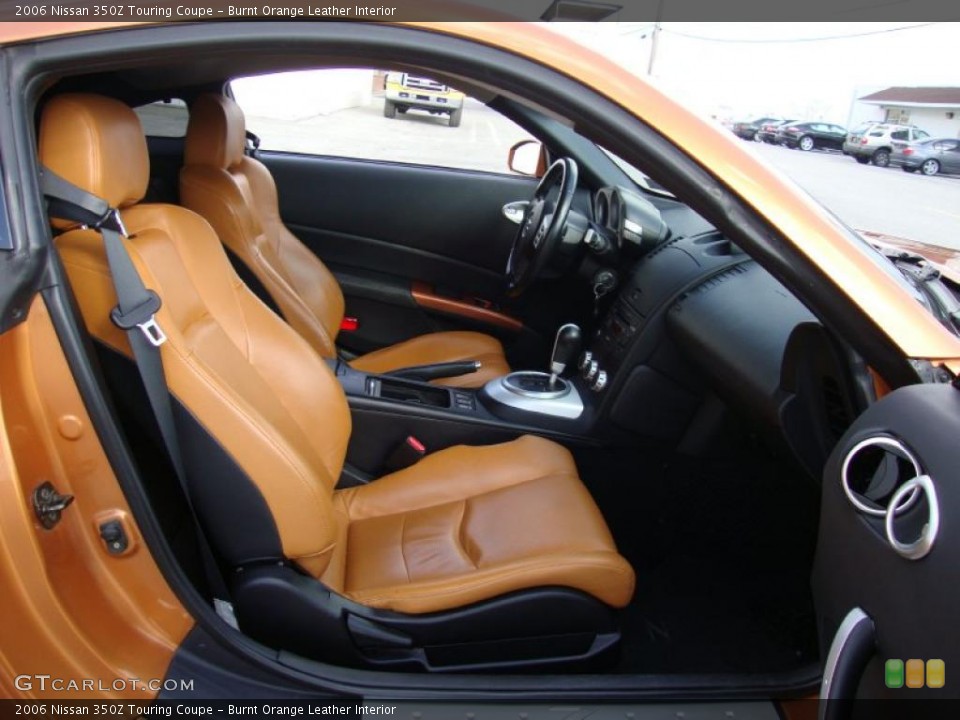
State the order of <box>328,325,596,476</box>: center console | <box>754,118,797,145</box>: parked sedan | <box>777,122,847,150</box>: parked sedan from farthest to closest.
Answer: <box>754,118,797,145</box>: parked sedan → <box>777,122,847,150</box>: parked sedan → <box>328,325,596,476</box>: center console

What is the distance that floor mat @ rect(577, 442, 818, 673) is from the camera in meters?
1.71

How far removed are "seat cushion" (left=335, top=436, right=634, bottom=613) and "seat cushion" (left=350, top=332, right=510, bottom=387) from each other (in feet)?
2.49

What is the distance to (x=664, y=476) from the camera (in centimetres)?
197

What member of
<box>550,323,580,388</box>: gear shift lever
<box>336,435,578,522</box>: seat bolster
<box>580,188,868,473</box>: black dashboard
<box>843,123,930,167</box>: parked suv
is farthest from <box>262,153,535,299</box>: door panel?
<box>843,123,930,167</box>: parked suv

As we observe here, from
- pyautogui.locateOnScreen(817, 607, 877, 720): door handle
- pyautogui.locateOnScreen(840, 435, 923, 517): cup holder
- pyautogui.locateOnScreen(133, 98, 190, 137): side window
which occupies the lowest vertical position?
pyautogui.locateOnScreen(817, 607, 877, 720): door handle

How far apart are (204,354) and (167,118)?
143 cm

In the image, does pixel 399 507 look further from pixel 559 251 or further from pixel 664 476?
pixel 559 251

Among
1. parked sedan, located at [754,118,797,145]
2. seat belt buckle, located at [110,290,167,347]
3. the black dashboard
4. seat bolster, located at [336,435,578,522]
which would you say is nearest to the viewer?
seat belt buckle, located at [110,290,167,347]

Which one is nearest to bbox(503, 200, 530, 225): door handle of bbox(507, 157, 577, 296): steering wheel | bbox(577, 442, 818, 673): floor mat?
bbox(507, 157, 577, 296): steering wheel

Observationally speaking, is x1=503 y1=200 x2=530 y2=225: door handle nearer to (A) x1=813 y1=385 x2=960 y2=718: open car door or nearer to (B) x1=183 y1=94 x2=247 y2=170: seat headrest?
(B) x1=183 y1=94 x2=247 y2=170: seat headrest

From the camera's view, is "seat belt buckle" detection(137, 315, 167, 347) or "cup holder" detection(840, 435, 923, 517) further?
"seat belt buckle" detection(137, 315, 167, 347)

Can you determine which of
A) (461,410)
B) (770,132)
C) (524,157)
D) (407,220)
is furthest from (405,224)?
(770,132)

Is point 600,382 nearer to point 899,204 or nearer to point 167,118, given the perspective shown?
point 167,118

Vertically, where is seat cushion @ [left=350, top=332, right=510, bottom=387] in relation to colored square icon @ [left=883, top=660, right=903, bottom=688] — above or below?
below
